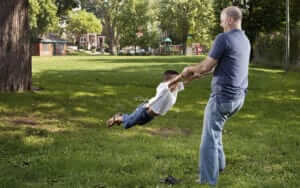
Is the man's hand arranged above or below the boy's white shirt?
above

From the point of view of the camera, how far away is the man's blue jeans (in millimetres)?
4629

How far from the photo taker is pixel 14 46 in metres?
11.4

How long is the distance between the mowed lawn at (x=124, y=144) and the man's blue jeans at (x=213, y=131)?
0.31m

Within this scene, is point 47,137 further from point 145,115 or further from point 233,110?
point 233,110

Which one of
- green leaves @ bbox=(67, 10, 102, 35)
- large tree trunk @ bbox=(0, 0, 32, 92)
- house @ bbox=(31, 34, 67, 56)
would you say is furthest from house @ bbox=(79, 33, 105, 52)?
large tree trunk @ bbox=(0, 0, 32, 92)

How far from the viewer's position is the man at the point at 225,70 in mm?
4492

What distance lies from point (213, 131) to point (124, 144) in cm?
278

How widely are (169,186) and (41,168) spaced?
170cm

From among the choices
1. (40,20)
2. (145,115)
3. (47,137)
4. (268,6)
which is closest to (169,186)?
(145,115)

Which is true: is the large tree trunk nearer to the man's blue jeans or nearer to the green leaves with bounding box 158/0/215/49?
the man's blue jeans

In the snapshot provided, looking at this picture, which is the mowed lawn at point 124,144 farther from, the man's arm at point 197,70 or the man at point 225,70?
the man's arm at point 197,70

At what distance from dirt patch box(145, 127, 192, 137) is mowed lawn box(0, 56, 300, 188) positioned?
0.02 meters

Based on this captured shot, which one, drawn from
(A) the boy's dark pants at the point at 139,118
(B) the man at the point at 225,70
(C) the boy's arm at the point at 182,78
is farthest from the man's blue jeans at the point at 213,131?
(A) the boy's dark pants at the point at 139,118

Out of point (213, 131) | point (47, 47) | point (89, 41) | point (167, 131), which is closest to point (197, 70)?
point (213, 131)
